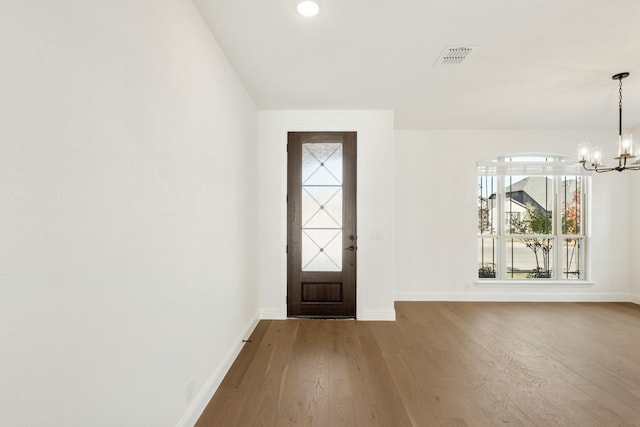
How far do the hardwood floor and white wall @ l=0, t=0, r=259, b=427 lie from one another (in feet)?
Result: 1.90

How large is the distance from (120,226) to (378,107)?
3.34m

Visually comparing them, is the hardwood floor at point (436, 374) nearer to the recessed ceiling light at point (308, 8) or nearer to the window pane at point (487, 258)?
the window pane at point (487, 258)

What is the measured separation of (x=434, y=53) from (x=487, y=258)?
→ 384cm

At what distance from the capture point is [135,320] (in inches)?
52.8

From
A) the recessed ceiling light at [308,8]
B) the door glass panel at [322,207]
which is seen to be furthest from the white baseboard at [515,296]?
the recessed ceiling light at [308,8]

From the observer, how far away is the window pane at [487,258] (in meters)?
5.08

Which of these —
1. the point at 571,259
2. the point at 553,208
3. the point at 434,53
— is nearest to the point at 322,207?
the point at 434,53

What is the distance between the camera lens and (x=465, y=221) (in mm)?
4922

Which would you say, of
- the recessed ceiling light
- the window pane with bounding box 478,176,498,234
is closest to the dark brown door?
the recessed ceiling light

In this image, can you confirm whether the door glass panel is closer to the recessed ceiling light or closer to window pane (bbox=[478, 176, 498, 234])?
the recessed ceiling light

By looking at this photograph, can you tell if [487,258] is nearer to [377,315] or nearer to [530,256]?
[530,256]

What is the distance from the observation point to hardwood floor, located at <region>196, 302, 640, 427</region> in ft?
6.70

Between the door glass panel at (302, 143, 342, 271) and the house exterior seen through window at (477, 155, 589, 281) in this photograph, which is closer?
the door glass panel at (302, 143, 342, 271)

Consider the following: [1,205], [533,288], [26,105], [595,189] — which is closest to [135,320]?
[1,205]
